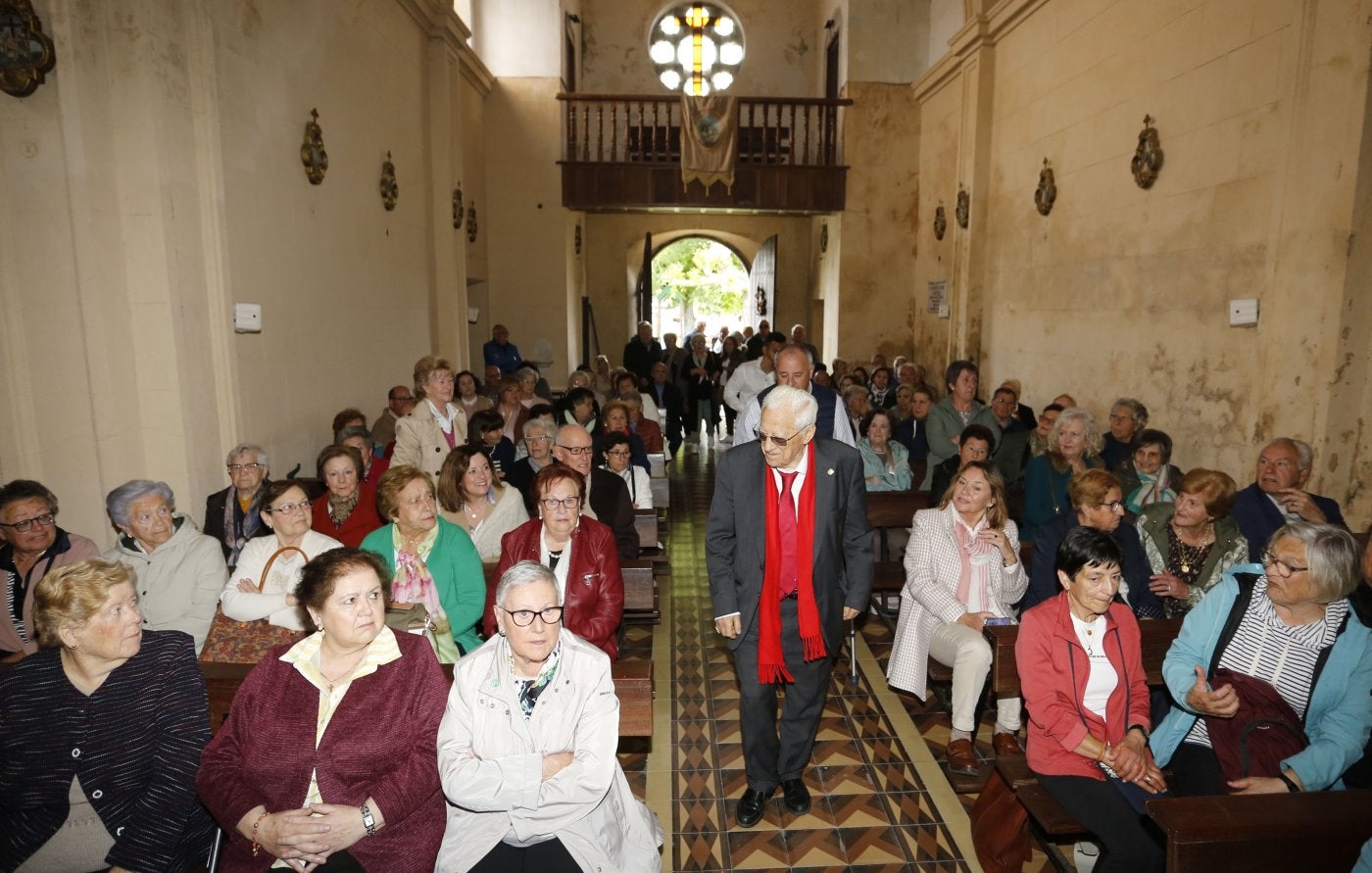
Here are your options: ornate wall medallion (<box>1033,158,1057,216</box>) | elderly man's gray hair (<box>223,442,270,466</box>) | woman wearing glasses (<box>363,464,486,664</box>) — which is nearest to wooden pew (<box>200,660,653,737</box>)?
woman wearing glasses (<box>363,464,486,664</box>)

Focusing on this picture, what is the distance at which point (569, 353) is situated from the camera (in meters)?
14.1

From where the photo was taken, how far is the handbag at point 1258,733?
2.87 meters

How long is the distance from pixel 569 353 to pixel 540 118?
3.86 metres

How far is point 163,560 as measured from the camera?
3.67 metres

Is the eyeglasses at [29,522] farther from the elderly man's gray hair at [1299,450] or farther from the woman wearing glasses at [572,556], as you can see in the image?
the elderly man's gray hair at [1299,450]

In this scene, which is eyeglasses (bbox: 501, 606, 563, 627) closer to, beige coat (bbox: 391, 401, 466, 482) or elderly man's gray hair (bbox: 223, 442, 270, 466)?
elderly man's gray hair (bbox: 223, 442, 270, 466)

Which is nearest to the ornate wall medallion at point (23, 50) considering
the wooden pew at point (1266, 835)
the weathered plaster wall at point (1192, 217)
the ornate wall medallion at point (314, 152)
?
the ornate wall medallion at point (314, 152)

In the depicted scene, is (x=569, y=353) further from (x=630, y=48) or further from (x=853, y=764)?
(x=853, y=764)

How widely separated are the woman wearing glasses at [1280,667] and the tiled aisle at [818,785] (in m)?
1.04

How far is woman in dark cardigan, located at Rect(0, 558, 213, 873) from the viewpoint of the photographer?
2443 millimetres

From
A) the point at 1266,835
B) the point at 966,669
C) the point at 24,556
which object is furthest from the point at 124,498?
the point at 1266,835

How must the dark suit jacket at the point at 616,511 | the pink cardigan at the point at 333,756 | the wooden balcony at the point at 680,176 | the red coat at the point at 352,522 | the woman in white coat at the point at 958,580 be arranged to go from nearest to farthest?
1. the pink cardigan at the point at 333,756
2. the woman in white coat at the point at 958,580
3. the red coat at the point at 352,522
4. the dark suit jacket at the point at 616,511
5. the wooden balcony at the point at 680,176

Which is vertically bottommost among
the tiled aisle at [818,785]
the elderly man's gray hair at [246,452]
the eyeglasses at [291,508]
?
the tiled aisle at [818,785]

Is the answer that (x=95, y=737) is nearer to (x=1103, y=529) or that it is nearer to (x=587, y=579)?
(x=587, y=579)
